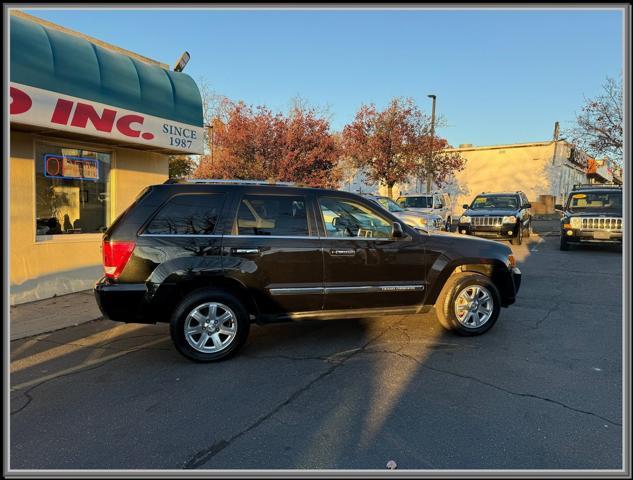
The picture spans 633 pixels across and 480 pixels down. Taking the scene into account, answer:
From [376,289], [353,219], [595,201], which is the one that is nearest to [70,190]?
[353,219]

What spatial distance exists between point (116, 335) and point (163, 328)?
0.60m

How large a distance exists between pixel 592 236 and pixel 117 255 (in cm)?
1362

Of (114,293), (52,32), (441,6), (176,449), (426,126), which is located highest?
(426,126)

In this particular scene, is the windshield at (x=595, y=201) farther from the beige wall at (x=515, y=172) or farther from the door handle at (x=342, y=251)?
the beige wall at (x=515, y=172)

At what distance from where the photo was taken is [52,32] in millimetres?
7305

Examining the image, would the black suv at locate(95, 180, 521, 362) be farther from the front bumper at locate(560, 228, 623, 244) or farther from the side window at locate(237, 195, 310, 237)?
the front bumper at locate(560, 228, 623, 244)

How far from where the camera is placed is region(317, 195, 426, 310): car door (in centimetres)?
514

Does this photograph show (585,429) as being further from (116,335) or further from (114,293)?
(116,335)

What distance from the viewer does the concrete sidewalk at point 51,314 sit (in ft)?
20.1

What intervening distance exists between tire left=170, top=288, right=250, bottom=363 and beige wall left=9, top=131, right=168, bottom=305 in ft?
14.5

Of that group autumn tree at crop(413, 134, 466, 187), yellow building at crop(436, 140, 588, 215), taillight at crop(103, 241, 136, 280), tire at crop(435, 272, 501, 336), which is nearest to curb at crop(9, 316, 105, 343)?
taillight at crop(103, 241, 136, 280)

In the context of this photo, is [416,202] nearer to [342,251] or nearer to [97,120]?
[97,120]

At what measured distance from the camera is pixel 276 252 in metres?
4.95

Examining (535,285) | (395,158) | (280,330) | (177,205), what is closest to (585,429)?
(280,330)
